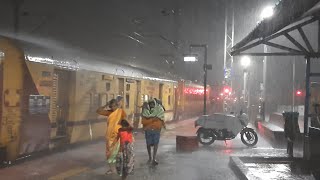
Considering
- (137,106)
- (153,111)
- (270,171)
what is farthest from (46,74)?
(137,106)

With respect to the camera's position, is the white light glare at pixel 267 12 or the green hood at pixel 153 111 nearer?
the white light glare at pixel 267 12

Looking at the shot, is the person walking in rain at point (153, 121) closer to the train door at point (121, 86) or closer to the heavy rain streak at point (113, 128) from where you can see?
the heavy rain streak at point (113, 128)

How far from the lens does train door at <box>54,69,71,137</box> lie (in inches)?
468

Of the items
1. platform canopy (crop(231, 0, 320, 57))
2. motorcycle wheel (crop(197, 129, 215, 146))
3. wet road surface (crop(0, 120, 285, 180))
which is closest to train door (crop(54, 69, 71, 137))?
wet road surface (crop(0, 120, 285, 180))

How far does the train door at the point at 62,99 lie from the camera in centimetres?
1190

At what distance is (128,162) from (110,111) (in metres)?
1.12

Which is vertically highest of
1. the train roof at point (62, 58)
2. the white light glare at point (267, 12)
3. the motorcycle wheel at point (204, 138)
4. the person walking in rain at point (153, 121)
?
the white light glare at point (267, 12)

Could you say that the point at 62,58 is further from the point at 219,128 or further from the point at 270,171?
the point at 270,171

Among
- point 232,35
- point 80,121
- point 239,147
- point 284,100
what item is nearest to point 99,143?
point 80,121

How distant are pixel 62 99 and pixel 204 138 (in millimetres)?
5491

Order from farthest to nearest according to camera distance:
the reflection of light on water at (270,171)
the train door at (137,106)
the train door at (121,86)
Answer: the train door at (137,106), the train door at (121,86), the reflection of light on water at (270,171)

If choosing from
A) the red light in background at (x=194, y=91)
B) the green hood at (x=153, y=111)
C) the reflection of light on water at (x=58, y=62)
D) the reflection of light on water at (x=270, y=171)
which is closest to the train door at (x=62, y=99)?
the reflection of light on water at (x=58, y=62)

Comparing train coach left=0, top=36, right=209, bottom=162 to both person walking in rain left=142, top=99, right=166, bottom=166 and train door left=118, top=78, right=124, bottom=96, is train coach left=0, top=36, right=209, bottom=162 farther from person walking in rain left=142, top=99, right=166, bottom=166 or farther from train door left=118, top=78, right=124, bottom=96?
person walking in rain left=142, top=99, right=166, bottom=166

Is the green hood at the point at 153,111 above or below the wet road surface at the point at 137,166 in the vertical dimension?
above
